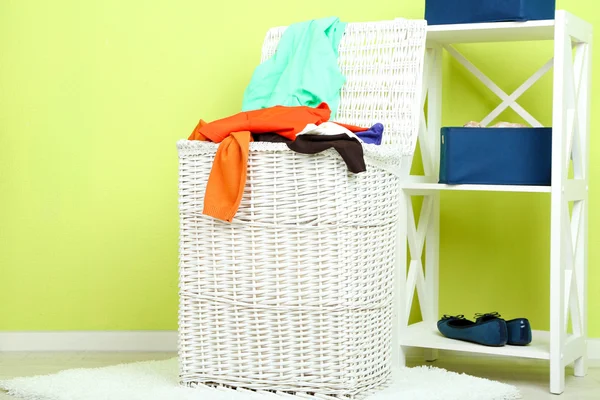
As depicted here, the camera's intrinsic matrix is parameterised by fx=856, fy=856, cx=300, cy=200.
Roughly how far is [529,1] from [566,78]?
8.2 inches

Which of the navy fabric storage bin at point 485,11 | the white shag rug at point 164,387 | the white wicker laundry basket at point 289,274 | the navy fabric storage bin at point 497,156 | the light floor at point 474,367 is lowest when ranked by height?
the light floor at point 474,367

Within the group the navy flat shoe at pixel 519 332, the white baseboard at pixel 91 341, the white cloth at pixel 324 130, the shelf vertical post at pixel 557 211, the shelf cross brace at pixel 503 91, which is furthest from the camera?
the white baseboard at pixel 91 341

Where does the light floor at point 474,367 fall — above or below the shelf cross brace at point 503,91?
below

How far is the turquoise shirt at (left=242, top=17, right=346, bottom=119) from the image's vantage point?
212cm

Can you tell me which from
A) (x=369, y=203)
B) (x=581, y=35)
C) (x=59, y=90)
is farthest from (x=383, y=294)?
(x=59, y=90)

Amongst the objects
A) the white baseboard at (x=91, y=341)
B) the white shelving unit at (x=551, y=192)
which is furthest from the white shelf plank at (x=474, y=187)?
the white baseboard at (x=91, y=341)

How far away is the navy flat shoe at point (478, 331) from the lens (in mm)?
2109

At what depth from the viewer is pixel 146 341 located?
2.60 m

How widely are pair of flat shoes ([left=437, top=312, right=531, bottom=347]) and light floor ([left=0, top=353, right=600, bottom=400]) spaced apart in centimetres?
11

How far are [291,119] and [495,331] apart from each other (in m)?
0.77

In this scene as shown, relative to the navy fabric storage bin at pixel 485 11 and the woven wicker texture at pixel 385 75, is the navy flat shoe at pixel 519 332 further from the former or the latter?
the navy fabric storage bin at pixel 485 11

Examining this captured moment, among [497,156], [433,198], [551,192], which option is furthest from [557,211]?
[433,198]

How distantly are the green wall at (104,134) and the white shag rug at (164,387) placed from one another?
21.3 inches

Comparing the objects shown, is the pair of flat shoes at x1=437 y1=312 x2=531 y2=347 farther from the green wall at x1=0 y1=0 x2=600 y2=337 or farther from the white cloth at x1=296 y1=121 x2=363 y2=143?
the green wall at x1=0 y1=0 x2=600 y2=337
